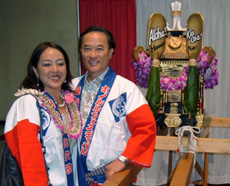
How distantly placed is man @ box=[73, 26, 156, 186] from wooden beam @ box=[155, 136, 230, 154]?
35 centimetres

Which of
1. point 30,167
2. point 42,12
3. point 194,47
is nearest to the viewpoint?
point 30,167

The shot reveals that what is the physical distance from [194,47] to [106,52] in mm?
778

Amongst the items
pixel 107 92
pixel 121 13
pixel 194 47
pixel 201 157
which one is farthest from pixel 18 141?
pixel 201 157

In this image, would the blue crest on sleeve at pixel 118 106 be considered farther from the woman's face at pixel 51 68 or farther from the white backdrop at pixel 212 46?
the white backdrop at pixel 212 46

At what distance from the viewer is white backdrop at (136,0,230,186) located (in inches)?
137

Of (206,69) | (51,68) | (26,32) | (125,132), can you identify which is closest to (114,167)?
(125,132)

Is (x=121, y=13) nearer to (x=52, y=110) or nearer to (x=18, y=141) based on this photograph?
(x=52, y=110)

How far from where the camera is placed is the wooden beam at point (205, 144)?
6.06ft

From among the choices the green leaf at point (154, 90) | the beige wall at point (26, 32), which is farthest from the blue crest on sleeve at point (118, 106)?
the beige wall at point (26, 32)

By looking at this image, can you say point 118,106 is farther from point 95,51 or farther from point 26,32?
point 26,32

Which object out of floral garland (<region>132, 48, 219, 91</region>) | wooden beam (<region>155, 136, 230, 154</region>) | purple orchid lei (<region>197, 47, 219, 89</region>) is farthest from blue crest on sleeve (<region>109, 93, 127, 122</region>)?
purple orchid lei (<region>197, 47, 219, 89</region>)

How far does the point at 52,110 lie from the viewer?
1.50 meters

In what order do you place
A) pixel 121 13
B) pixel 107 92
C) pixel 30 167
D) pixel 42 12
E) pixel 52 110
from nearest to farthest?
1. pixel 30 167
2. pixel 52 110
3. pixel 107 92
4. pixel 121 13
5. pixel 42 12

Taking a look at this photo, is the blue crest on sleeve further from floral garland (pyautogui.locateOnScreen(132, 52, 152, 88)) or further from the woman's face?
floral garland (pyautogui.locateOnScreen(132, 52, 152, 88))
